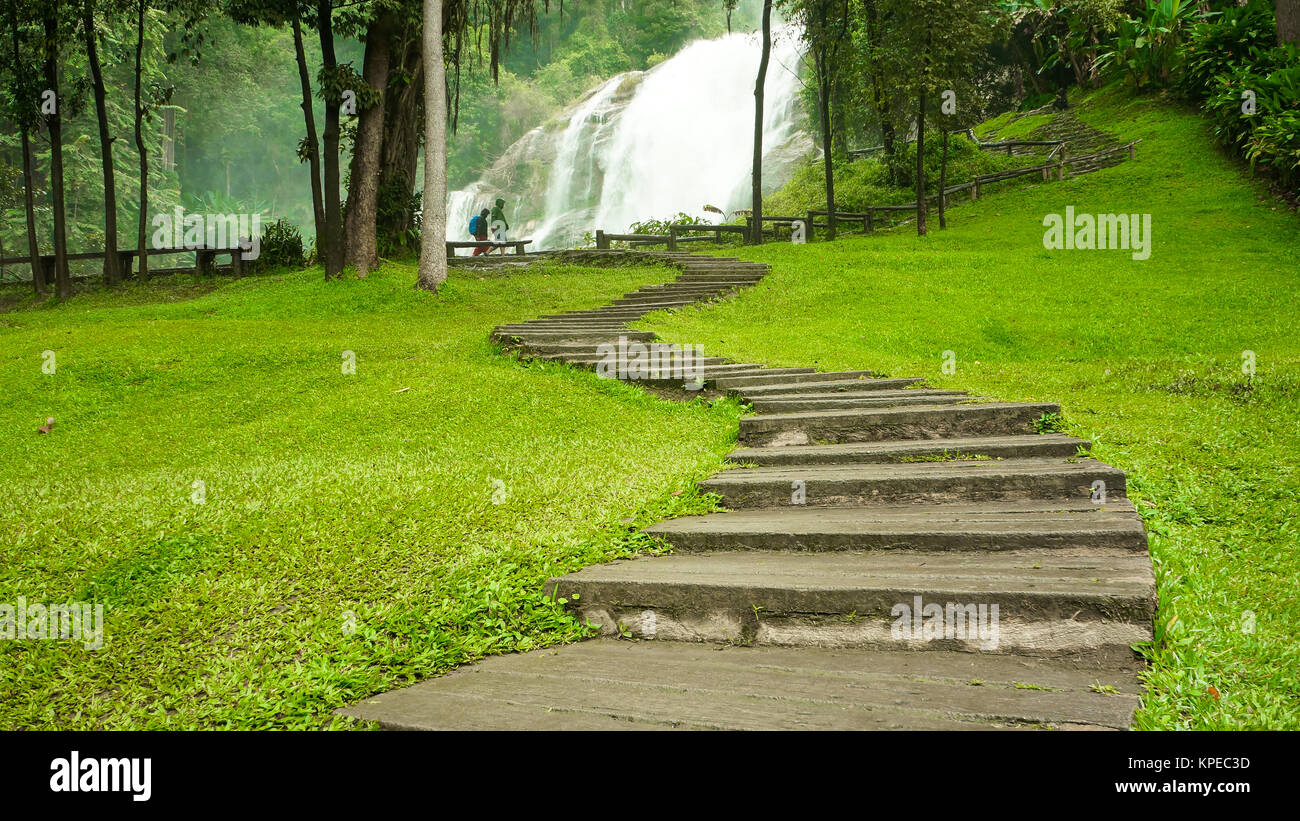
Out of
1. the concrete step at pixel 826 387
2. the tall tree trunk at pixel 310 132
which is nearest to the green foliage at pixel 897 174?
the tall tree trunk at pixel 310 132

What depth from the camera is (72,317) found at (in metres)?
16.5

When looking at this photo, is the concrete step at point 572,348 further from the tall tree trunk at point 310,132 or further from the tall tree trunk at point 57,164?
the tall tree trunk at point 57,164

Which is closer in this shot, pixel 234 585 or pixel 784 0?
pixel 234 585

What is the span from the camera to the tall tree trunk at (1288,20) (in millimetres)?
19141

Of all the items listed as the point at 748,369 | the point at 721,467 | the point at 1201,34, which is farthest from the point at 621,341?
the point at 1201,34

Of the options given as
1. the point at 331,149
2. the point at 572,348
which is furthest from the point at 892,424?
the point at 331,149

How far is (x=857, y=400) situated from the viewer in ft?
22.6

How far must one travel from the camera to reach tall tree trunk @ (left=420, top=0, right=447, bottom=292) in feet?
50.3

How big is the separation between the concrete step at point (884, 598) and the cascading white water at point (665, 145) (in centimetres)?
3408

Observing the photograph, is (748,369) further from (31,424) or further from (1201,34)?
(1201,34)

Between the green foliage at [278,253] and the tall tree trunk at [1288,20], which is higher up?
the tall tree trunk at [1288,20]

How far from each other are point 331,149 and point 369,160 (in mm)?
907

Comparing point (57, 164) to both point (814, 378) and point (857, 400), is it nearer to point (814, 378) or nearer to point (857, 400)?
point (814, 378)
